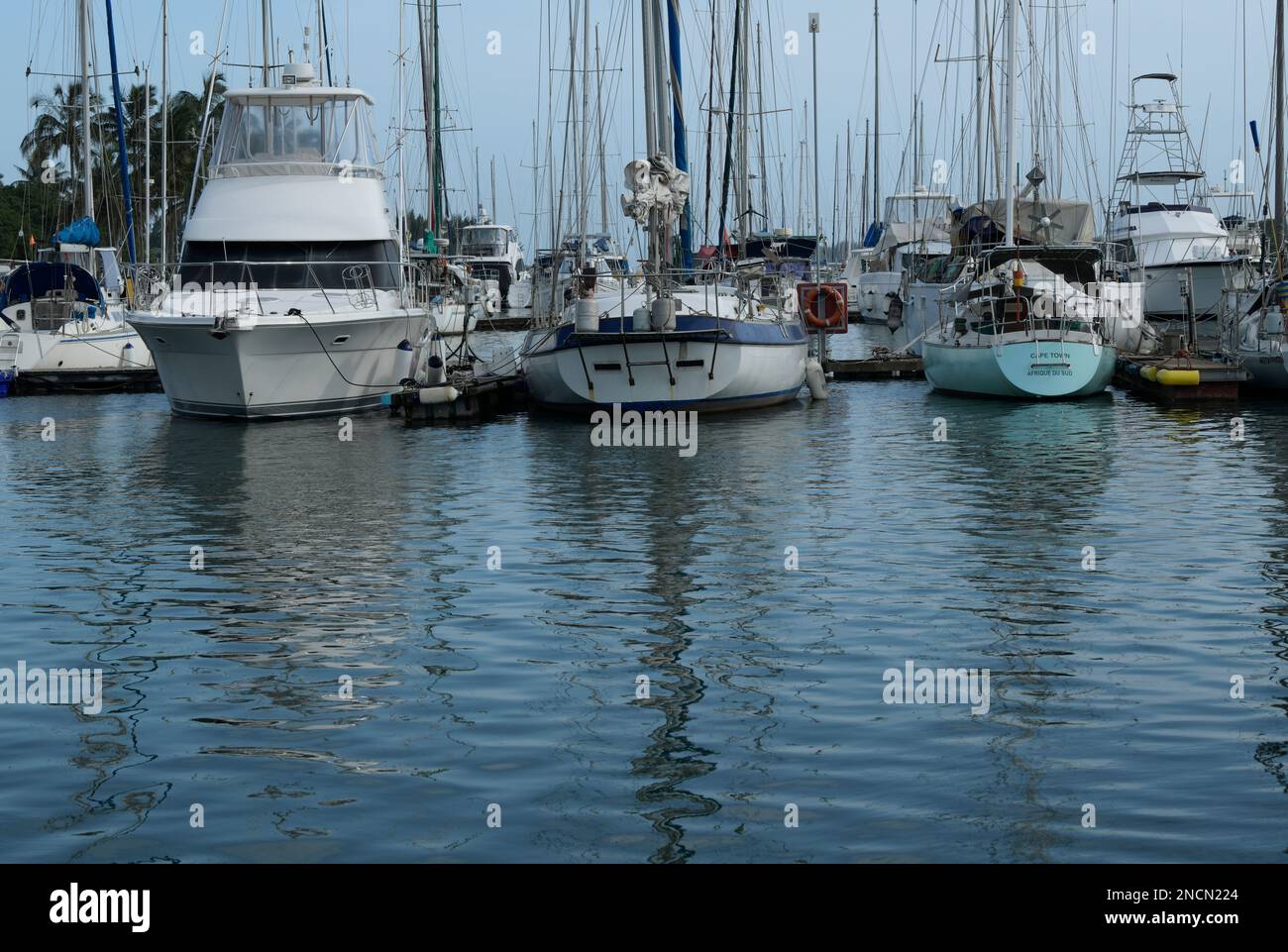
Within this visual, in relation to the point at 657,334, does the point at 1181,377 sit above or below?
below

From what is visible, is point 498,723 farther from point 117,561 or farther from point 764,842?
point 117,561

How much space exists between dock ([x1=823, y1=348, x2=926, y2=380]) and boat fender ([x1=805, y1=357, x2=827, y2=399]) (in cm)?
491

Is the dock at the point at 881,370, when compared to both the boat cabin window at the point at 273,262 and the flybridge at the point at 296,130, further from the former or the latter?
the boat cabin window at the point at 273,262

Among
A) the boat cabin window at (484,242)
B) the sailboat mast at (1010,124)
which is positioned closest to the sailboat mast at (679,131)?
the sailboat mast at (1010,124)

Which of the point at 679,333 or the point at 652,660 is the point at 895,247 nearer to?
the point at 679,333

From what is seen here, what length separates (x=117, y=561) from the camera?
14.8 meters

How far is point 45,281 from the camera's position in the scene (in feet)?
125

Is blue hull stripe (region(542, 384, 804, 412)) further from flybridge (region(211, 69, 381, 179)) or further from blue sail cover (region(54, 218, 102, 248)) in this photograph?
blue sail cover (region(54, 218, 102, 248))

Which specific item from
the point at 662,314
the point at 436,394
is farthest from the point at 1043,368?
the point at 436,394

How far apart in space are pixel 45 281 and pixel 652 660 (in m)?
31.3

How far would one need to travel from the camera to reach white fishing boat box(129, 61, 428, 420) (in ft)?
89.5

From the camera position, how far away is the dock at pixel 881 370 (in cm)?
3666
